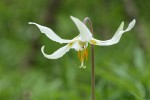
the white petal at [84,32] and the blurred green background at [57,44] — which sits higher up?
the blurred green background at [57,44]

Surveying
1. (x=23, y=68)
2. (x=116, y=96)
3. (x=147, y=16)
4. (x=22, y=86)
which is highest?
(x=147, y=16)

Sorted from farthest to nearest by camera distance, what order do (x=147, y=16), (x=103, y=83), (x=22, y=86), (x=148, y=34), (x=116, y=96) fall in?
(x=148, y=34) < (x=147, y=16) < (x=22, y=86) < (x=103, y=83) < (x=116, y=96)

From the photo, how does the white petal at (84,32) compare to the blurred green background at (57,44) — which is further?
the blurred green background at (57,44)

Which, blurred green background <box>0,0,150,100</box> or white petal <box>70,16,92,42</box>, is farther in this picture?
blurred green background <box>0,0,150,100</box>

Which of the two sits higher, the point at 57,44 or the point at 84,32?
the point at 57,44

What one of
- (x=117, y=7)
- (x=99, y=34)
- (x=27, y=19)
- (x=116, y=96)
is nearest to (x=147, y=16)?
(x=117, y=7)

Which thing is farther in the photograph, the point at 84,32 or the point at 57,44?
the point at 57,44

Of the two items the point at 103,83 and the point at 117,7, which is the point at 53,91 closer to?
the point at 103,83

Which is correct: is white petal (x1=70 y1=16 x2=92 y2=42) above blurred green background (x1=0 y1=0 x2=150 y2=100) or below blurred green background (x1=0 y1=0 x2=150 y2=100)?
below
